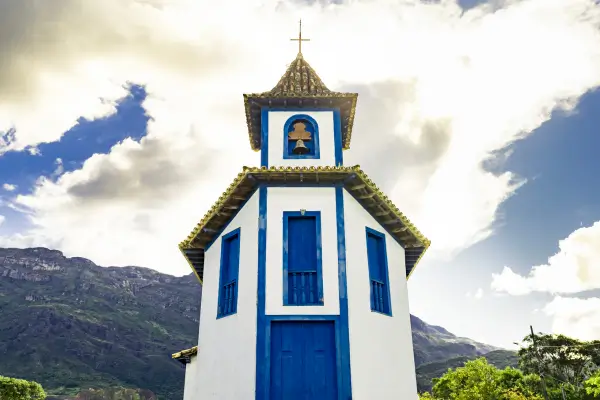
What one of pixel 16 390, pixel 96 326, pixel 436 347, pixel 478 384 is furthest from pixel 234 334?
pixel 436 347

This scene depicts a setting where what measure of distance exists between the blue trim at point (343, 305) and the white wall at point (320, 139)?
5.15 ft

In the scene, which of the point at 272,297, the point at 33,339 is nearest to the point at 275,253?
the point at 272,297

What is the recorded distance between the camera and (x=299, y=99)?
16.2 meters

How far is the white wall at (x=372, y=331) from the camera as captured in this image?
41.7 feet

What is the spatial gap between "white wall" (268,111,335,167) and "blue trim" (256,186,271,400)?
6.39ft

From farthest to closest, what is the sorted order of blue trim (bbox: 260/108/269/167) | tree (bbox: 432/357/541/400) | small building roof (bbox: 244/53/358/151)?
tree (bbox: 432/357/541/400) → small building roof (bbox: 244/53/358/151) → blue trim (bbox: 260/108/269/167)

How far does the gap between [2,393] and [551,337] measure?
190 ft

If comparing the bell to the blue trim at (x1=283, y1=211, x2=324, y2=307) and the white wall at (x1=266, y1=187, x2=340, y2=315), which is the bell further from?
the blue trim at (x1=283, y1=211, x2=324, y2=307)

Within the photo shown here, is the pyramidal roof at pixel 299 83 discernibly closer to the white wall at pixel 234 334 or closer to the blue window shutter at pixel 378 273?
the white wall at pixel 234 334

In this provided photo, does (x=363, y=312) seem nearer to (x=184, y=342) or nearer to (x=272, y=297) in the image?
(x=272, y=297)

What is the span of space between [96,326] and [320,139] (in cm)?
12430

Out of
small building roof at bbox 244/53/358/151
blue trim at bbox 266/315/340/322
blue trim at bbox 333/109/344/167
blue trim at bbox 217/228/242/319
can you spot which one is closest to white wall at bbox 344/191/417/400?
blue trim at bbox 266/315/340/322

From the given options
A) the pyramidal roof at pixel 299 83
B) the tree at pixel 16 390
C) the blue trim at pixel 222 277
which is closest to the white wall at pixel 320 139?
the pyramidal roof at pixel 299 83

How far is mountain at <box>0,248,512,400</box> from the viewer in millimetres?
101500
